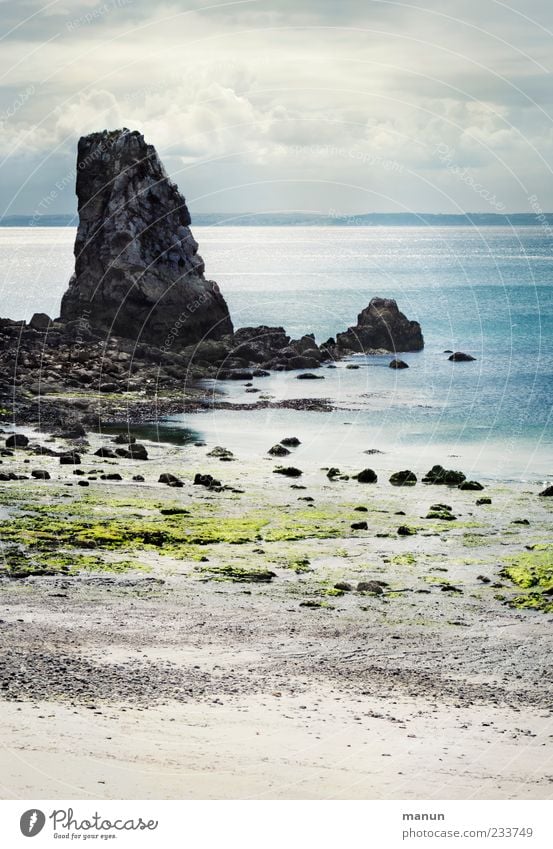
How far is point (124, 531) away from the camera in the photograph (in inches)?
1877

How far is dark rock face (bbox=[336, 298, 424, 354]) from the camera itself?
124 m

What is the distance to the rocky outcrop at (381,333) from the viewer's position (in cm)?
12381

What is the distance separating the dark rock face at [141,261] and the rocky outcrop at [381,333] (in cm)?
1751

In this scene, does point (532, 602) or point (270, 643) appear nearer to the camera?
point (270, 643)

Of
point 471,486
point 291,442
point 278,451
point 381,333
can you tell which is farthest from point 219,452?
point 381,333

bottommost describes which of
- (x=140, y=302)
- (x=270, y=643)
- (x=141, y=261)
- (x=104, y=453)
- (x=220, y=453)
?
(x=270, y=643)

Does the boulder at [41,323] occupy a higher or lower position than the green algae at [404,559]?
higher

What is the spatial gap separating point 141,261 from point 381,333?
29.9m

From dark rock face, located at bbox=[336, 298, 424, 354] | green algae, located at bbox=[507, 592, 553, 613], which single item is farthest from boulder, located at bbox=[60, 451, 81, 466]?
dark rock face, located at bbox=[336, 298, 424, 354]

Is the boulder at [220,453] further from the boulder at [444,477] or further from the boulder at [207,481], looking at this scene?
the boulder at [444,477]

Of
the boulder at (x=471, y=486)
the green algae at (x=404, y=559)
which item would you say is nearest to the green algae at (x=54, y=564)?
the green algae at (x=404, y=559)

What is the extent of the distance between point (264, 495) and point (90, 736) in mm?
32276

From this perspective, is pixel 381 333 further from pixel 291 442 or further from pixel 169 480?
pixel 169 480

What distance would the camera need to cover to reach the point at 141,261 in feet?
356
